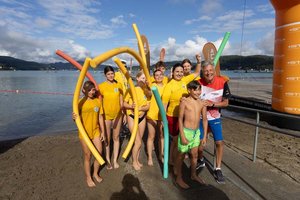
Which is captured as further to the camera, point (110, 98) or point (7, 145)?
point (7, 145)

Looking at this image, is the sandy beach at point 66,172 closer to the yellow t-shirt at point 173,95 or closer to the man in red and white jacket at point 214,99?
the man in red and white jacket at point 214,99

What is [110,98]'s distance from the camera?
4176 millimetres

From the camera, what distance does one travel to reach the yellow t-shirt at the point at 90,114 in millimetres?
3629

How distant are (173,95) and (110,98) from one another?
1156mm

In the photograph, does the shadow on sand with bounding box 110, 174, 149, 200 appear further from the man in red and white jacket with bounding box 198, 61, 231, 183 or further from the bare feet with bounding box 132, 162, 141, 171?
the man in red and white jacket with bounding box 198, 61, 231, 183

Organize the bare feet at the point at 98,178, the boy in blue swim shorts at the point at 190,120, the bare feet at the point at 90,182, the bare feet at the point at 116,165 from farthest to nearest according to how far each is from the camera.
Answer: the bare feet at the point at 116,165
the bare feet at the point at 98,178
the bare feet at the point at 90,182
the boy in blue swim shorts at the point at 190,120

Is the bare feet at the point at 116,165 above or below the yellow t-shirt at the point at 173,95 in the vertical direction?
below

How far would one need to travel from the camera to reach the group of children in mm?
3572

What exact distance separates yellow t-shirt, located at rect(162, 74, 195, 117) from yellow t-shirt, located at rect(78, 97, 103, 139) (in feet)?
3.96

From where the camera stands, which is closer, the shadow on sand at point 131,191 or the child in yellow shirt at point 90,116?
the shadow on sand at point 131,191

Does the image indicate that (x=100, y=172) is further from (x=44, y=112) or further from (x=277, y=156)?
(x=44, y=112)

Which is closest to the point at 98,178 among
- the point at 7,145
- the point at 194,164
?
the point at 194,164

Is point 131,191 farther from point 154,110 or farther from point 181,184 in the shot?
point 154,110

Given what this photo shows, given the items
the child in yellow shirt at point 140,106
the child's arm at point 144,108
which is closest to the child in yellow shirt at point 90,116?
the child in yellow shirt at point 140,106
